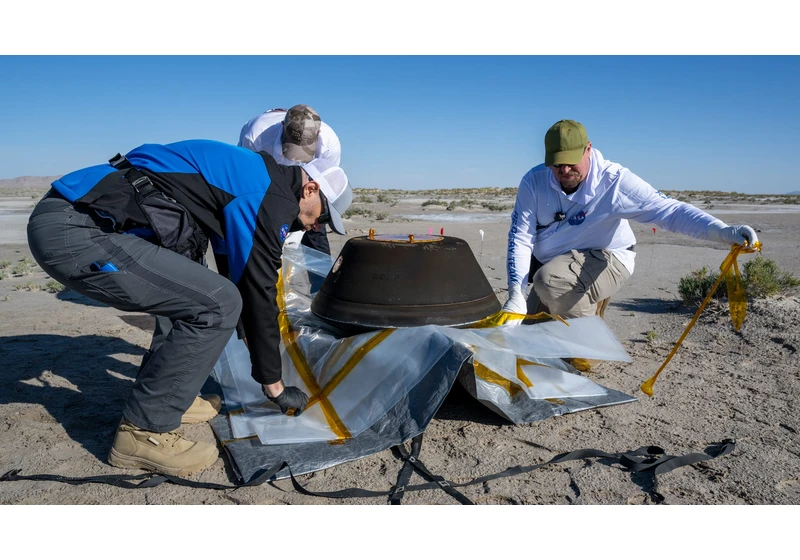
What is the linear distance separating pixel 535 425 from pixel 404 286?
110 cm

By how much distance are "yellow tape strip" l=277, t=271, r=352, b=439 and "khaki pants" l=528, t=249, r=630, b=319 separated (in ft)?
6.04

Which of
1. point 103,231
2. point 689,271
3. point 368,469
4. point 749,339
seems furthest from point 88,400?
point 689,271

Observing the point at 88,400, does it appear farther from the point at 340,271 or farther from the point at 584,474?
the point at 584,474

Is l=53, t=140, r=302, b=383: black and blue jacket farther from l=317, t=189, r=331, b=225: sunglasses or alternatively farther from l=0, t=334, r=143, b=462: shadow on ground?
l=0, t=334, r=143, b=462: shadow on ground

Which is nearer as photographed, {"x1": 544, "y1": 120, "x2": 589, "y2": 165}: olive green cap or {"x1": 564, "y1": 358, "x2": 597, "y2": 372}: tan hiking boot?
{"x1": 544, "y1": 120, "x2": 589, "y2": 165}: olive green cap

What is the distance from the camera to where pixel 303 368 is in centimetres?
388

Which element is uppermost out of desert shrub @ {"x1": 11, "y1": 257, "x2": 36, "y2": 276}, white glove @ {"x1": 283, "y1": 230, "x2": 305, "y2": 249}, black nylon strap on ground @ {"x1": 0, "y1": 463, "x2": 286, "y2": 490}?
white glove @ {"x1": 283, "y1": 230, "x2": 305, "y2": 249}

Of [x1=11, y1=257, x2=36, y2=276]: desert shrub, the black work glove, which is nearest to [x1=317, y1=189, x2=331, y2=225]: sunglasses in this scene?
the black work glove

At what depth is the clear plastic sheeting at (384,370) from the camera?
3.32 metres

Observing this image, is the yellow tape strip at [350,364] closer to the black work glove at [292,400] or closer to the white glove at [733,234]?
the black work glove at [292,400]

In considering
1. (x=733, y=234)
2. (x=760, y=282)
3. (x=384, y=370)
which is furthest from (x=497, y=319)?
(x=760, y=282)

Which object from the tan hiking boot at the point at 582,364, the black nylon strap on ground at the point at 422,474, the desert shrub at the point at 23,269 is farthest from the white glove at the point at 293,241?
the desert shrub at the point at 23,269

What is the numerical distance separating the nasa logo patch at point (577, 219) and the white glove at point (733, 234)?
86 cm

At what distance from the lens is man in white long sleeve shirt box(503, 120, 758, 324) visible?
424 cm
